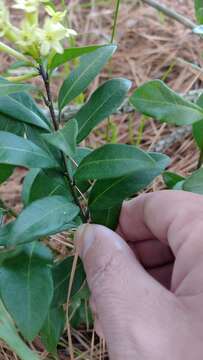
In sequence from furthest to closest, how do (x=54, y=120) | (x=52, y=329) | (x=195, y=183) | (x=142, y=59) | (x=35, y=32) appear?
(x=142, y=59) → (x=52, y=329) → (x=195, y=183) → (x=54, y=120) → (x=35, y=32)

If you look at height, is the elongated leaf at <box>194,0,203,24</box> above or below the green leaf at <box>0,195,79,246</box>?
above

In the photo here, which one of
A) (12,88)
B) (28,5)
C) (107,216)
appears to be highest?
(28,5)

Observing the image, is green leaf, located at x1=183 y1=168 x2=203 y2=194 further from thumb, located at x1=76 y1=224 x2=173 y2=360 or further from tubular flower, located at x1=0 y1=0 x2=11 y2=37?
tubular flower, located at x1=0 y1=0 x2=11 y2=37

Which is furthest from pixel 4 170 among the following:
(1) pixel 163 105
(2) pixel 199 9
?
(2) pixel 199 9

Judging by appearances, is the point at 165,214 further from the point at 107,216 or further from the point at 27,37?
the point at 27,37

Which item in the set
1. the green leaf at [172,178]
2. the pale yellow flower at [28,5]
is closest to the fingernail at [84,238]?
the green leaf at [172,178]

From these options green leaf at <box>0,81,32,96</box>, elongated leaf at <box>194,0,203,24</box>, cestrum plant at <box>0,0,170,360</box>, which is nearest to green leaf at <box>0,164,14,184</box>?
cestrum plant at <box>0,0,170,360</box>

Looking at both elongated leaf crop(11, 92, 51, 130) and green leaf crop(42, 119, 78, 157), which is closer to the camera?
green leaf crop(42, 119, 78, 157)

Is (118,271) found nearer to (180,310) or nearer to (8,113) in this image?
(180,310)
